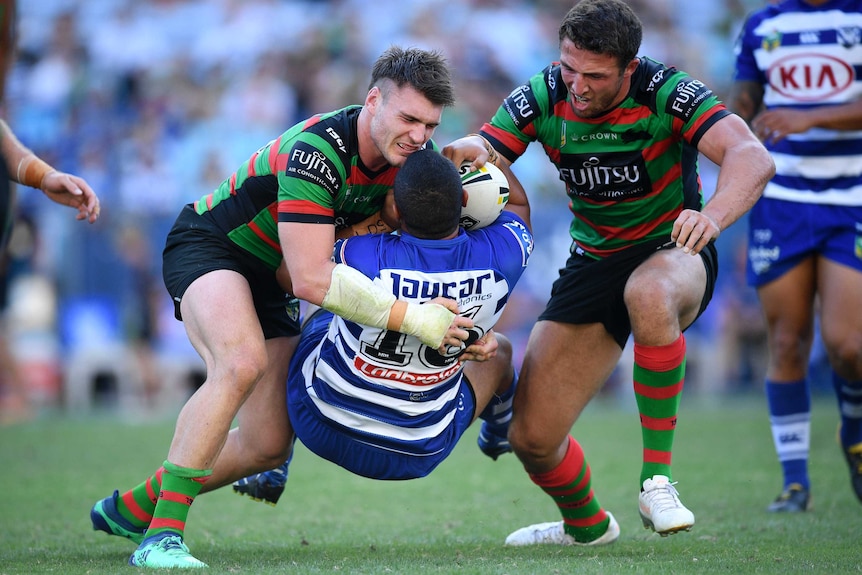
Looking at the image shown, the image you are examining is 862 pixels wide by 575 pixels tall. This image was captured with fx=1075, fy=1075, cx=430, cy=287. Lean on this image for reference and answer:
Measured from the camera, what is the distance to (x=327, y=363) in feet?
16.5

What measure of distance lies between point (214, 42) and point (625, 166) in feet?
42.4

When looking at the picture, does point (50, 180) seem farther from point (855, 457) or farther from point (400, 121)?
point (855, 457)

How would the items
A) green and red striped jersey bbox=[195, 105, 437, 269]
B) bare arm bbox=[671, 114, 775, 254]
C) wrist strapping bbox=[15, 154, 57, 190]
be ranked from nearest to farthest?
bare arm bbox=[671, 114, 775, 254], green and red striped jersey bbox=[195, 105, 437, 269], wrist strapping bbox=[15, 154, 57, 190]

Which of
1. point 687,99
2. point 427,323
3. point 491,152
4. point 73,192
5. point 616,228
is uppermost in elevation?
point 687,99

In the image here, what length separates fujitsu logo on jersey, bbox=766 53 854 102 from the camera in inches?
266

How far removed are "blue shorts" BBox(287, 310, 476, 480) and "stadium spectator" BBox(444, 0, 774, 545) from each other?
18.8 inches

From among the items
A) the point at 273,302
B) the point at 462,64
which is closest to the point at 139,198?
the point at 462,64

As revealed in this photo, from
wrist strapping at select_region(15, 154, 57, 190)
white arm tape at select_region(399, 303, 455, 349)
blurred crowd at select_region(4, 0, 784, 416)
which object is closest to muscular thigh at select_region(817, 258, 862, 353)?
white arm tape at select_region(399, 303, 455, 349)

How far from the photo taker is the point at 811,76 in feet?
22.3

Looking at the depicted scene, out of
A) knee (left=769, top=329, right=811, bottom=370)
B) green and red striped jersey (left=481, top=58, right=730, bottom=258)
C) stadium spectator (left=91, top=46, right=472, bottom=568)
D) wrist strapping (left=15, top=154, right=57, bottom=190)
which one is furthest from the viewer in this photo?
knee (left=769, top=329, right=811, bottom=370)

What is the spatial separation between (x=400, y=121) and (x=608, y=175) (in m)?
1.16

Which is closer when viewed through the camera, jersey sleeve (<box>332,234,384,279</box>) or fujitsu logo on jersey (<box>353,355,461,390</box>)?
jersey sleeve (<box>332,234,384,279</box>)

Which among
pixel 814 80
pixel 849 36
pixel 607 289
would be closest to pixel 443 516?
pixel 607 289

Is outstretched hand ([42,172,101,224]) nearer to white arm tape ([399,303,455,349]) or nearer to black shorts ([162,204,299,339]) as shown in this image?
black shorts ([162,204,299,339])
